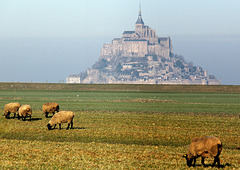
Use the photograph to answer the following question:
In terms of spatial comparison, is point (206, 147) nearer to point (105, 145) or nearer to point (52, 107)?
point (105, 145)

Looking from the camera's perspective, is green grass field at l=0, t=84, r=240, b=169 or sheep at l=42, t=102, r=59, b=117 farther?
sheep at l=42, t=102, r=59, b=117

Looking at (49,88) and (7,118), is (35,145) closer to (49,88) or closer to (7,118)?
(7,118)

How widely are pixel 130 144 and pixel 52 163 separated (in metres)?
7.89

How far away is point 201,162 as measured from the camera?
19.8 m

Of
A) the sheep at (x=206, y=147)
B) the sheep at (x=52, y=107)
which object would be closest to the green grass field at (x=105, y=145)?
the sheep at (x=206, y=147)

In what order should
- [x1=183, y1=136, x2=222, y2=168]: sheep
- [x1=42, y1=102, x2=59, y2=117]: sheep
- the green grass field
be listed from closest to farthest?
[x1=183, y1=136, x2=222, y2=168]: sheep → the green grass field → [x1=42, y1=102, x2=59, y2=117]: sheep

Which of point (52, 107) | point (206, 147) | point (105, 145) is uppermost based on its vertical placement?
point (52, 107)

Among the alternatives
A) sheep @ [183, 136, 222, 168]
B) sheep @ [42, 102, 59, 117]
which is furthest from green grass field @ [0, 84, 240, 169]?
sheep @ [42, 102, 59, 117]

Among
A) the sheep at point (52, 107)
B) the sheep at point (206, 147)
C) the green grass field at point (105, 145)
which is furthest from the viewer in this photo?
the sheep at point (52, 107)

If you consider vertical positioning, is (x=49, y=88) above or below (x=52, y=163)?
above

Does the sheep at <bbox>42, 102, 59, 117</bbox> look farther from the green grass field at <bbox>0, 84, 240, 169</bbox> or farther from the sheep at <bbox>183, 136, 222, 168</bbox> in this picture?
the sheep at <bbox>183, 136, 222, 168</bbox>

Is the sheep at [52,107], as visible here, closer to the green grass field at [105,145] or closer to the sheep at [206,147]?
the green grass field at [105,145]

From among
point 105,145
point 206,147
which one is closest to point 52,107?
point 105,145

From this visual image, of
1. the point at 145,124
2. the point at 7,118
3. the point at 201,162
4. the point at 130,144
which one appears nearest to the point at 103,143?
the point at 130,144
